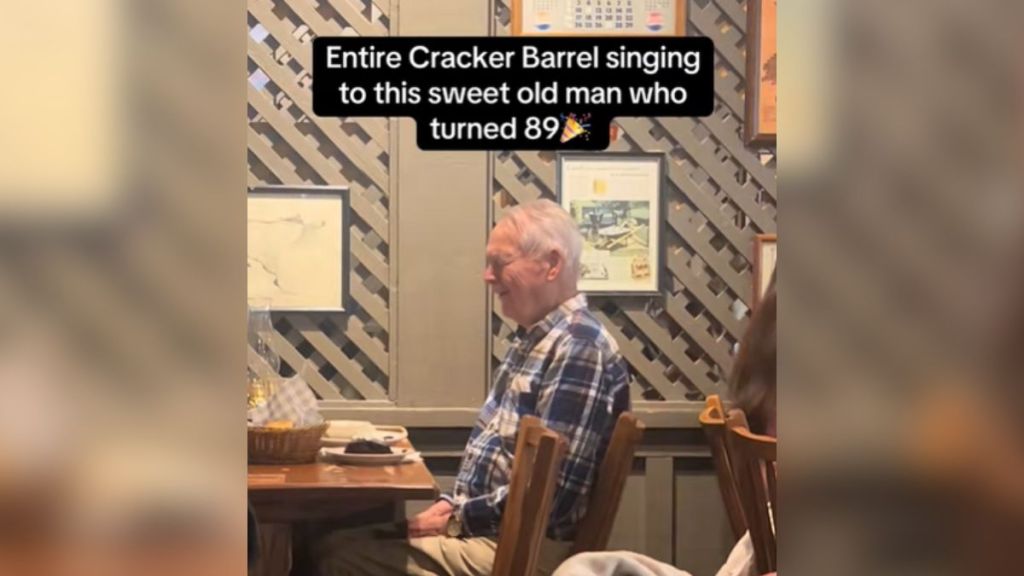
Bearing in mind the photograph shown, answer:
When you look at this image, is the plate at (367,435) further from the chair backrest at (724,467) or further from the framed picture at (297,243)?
the chair backrest at (724,467)

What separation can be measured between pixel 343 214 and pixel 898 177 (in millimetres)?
1534

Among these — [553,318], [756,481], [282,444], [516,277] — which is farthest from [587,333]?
[756,481]

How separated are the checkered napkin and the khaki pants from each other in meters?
0.18

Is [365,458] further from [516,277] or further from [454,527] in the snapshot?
[516,277]

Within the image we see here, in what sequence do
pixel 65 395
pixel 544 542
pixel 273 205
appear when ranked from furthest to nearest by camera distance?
pixel 273 205, pixel 544 542, pixel 65 395

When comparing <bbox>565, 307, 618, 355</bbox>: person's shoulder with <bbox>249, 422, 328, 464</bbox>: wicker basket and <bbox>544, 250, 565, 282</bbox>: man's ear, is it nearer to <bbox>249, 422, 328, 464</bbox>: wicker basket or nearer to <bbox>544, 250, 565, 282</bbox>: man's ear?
<bbox>544, 250, 565, 282</bbox>: man's ear

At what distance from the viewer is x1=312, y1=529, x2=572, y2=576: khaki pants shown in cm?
141

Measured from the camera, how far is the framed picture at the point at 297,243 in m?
1.75

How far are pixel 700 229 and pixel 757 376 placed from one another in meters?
0.79

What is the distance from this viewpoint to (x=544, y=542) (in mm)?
1398

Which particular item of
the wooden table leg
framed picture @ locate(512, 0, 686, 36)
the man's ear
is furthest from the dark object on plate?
framed picture @ locate(512, 0, 686, 36)

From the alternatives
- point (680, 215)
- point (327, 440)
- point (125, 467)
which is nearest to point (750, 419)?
point (327, 440)

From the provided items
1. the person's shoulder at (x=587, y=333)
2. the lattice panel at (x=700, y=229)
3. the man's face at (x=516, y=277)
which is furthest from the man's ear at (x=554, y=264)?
the lattice panel at (x=700, y=229)

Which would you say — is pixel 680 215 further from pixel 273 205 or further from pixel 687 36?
pixel 273 205
